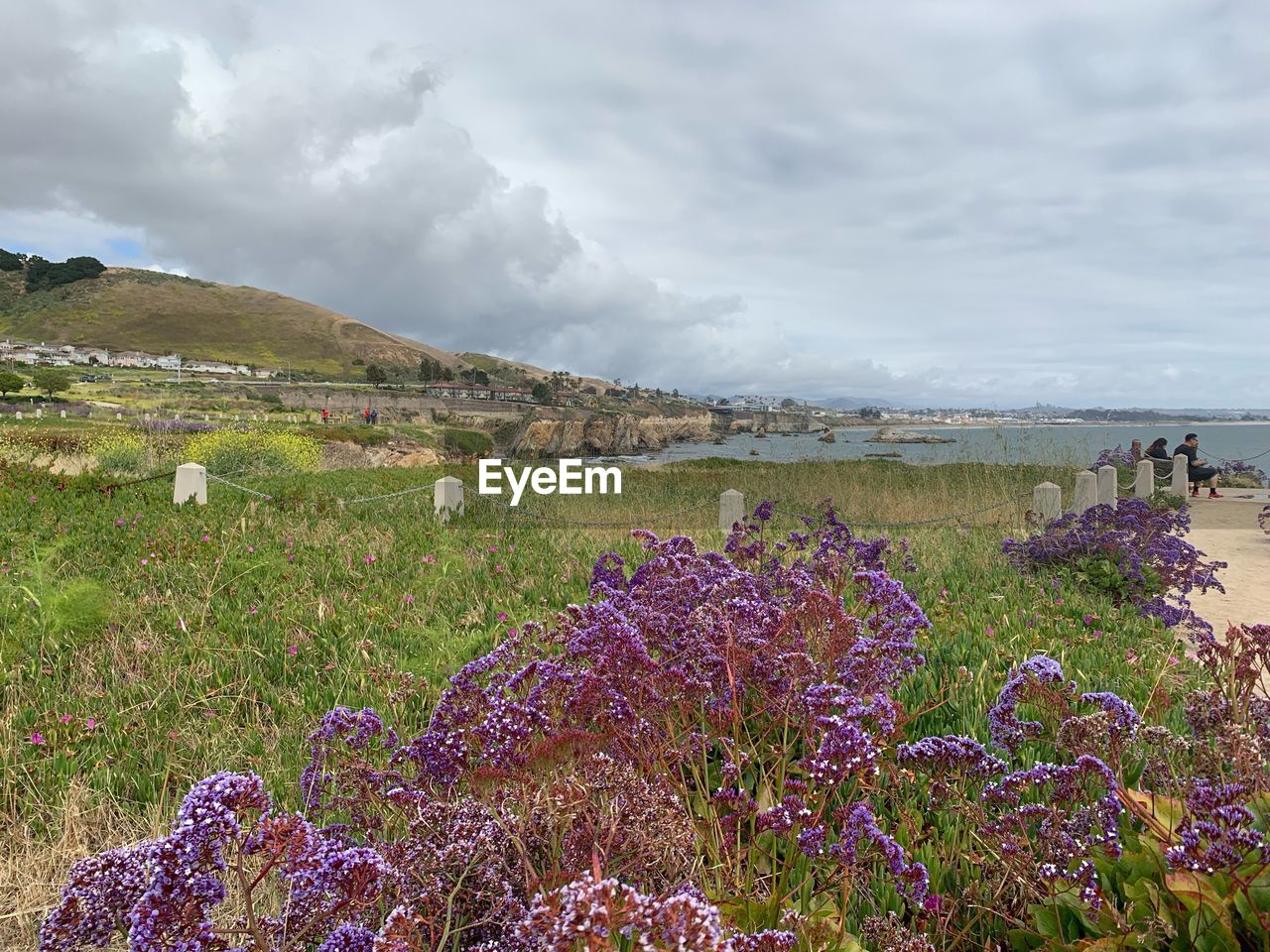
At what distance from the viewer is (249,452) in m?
18.1

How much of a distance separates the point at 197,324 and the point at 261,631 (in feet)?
433

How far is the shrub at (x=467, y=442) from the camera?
28.1 metres

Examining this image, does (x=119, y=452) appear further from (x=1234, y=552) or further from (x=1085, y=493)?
(x=1234, y=552)

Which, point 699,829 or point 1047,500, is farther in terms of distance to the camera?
point 1047,500

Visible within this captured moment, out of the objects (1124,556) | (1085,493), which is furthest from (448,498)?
(1085,493)

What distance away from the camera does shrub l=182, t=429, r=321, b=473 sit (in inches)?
680

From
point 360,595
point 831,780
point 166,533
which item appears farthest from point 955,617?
point 166,533

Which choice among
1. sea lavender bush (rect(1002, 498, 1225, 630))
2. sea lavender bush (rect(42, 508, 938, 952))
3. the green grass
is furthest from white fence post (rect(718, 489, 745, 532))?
sea lavender bush (rect(42, 508, 938, 952))

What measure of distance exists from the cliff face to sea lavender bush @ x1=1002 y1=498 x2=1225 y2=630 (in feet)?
69.4

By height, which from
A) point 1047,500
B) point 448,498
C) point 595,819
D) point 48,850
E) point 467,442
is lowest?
point 48,850

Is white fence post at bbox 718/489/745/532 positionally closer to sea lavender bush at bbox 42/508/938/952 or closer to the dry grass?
sea lavender bush at bbox 42/508/938/952

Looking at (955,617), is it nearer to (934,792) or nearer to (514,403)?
(934,792)

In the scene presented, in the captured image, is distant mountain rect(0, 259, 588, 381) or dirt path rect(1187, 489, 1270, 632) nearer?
dirt path rect(1187, 489, 1270, 632)

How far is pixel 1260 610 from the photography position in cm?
783
